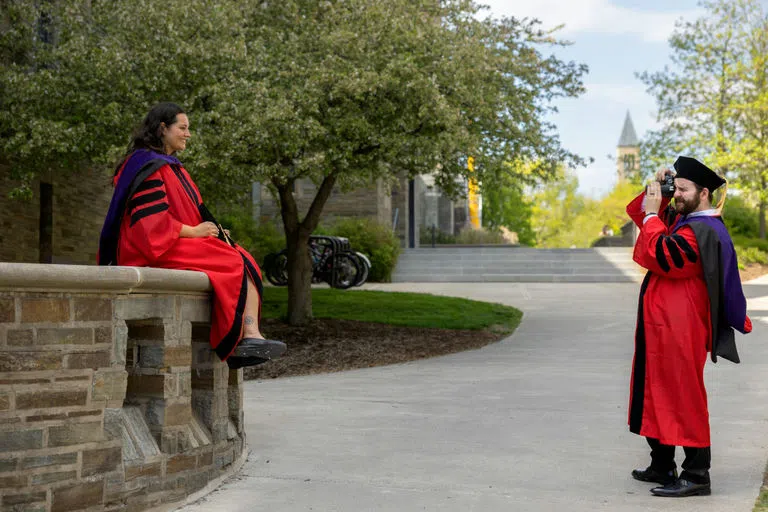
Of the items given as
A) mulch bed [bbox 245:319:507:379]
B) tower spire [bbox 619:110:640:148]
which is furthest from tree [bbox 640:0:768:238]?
tower spire [bbox 619:110:640:148]

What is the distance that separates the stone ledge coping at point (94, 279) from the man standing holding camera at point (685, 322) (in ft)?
8.69

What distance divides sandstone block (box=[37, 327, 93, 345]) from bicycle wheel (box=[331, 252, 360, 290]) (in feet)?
56.0

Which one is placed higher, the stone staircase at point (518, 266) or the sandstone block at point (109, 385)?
the sandstone block at point (109, 385)

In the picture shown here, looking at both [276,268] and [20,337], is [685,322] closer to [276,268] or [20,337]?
[20,337]

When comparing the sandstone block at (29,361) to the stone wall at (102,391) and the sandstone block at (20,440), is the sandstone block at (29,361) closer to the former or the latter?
the stone wall at (102,391)

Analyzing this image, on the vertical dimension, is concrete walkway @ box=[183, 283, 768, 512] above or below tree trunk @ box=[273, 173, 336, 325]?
below

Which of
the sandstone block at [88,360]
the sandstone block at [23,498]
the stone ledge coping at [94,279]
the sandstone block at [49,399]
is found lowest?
the sandstone block at [23,498]

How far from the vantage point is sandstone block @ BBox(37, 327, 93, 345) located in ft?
15.2

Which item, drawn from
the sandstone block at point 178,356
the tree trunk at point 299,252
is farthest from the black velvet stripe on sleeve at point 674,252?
the tree trunk at point 299,252

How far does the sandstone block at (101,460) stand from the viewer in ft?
15.7

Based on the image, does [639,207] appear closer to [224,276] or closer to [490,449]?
[490,449]

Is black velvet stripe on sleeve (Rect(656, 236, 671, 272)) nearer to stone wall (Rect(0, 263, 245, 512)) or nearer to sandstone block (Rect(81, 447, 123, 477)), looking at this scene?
stone wall (Rect(0, 263, 245, 512))

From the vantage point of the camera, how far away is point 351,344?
1354cm

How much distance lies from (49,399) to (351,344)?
897 cm
